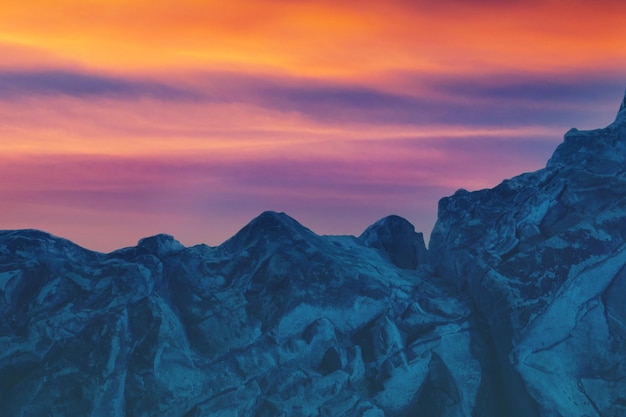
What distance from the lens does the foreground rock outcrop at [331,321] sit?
63.8 ft

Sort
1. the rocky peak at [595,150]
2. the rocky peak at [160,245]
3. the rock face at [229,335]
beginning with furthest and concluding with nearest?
the rocky peak at [595,150] → the rocky peak at [160,245] → the rock face at [229,335]

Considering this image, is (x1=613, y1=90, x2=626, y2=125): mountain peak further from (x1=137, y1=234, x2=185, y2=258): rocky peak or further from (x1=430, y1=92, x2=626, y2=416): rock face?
(x1=137, y1=234, x2=185, y2=258): rocky peak

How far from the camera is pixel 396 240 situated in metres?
27.4

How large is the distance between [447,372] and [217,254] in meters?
7.81

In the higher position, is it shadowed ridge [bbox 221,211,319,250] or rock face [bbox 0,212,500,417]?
shadowed ridge [bbox 221,211,319,250]

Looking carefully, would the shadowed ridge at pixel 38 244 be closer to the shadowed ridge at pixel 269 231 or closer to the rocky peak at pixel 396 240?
the shadowed ridge at pixel 269 231

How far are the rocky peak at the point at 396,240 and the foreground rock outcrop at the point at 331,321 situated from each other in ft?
10.4

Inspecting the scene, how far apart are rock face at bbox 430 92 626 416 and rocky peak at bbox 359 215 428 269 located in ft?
7.28

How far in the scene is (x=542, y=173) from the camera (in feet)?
80.6

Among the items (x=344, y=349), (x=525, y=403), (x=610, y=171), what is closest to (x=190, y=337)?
(x=344, y=349)

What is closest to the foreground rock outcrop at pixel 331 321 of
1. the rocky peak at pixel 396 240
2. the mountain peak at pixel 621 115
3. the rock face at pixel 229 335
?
the rock face at pixel 229 335

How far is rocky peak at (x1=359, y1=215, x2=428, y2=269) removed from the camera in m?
27.2

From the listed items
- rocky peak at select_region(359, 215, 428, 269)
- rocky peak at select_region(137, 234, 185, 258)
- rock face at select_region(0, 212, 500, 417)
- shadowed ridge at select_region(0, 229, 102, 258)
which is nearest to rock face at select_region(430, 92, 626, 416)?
rock face at select_region(0, 212, 500, 417)

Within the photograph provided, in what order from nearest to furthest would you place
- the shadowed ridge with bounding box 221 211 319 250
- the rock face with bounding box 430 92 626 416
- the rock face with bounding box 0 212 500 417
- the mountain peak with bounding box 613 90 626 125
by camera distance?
the rock face with bounding box 0 212 500 417, the rock face with bounding box 430 92 626 416, the shadowed ridge with bounding box 221 211 319 250, the mountain peak with bounding box 613 90 626 125
